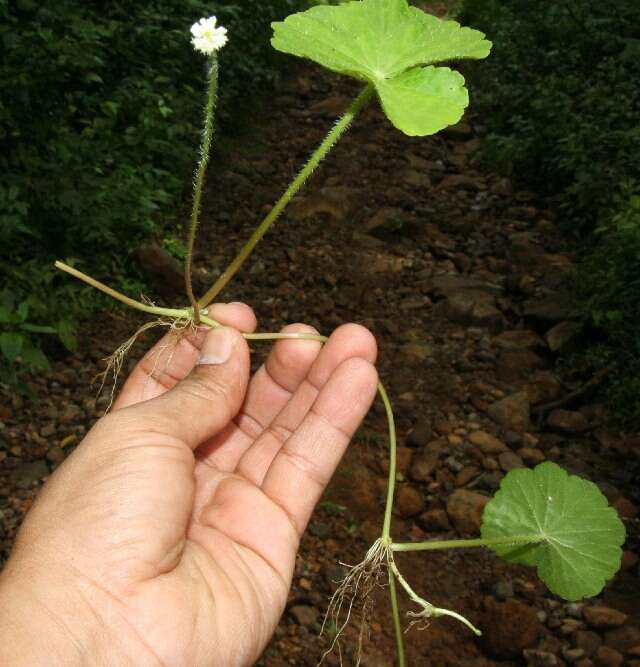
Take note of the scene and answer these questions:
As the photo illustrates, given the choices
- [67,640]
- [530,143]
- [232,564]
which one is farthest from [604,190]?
[67,640]

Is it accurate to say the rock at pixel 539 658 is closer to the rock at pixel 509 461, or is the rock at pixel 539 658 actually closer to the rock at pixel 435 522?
the rock at pixel 435 522

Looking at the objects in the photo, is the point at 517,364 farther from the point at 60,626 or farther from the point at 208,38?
the point at 60,626

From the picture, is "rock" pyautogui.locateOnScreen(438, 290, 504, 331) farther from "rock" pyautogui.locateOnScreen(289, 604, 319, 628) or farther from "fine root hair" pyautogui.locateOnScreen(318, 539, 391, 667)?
"rock" pyautogui.locateOnScreen(289, 604, 319, 628)

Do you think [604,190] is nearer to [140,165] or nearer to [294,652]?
[140,165]

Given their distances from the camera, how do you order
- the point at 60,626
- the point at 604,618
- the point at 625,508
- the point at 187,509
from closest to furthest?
1. the point at 60,626
2. the point at 187,509
3. the point at 604,618
4. the point at 625,508

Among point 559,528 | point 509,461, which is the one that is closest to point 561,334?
point 509,461
